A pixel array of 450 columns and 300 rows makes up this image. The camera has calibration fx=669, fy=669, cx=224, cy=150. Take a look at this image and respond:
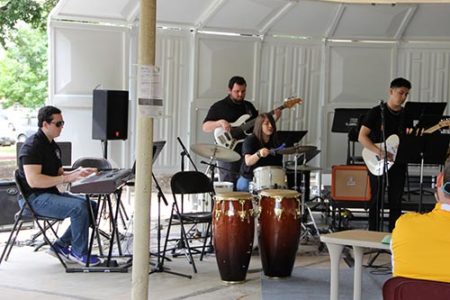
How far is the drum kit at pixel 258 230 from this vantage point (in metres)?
5.14

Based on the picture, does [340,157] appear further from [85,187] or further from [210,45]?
[85,187]

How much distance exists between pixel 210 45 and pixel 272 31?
0.96 meters

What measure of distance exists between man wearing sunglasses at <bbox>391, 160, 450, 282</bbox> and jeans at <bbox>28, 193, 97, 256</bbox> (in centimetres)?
332

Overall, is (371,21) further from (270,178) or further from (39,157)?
(39,157)

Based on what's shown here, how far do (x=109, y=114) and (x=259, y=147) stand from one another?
231 cm

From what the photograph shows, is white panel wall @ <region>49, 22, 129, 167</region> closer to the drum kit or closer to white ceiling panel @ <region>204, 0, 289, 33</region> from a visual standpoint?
white ceiling panel @ <region>204, 0, 289, 33</region>

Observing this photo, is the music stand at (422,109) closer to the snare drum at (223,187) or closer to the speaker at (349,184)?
the speaker at (349,184)

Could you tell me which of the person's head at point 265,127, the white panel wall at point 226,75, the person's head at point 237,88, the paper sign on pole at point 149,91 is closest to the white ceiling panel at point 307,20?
the white panel wall at point 226,75

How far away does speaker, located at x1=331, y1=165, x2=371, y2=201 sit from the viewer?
23.8 ft

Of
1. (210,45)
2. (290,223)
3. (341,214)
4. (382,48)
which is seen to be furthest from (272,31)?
(290,223)

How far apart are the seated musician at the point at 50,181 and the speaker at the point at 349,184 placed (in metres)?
2.84

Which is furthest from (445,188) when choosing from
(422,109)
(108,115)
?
(108,115)

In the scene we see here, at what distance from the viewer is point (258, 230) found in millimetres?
5484

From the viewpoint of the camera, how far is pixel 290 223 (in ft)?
17.5
